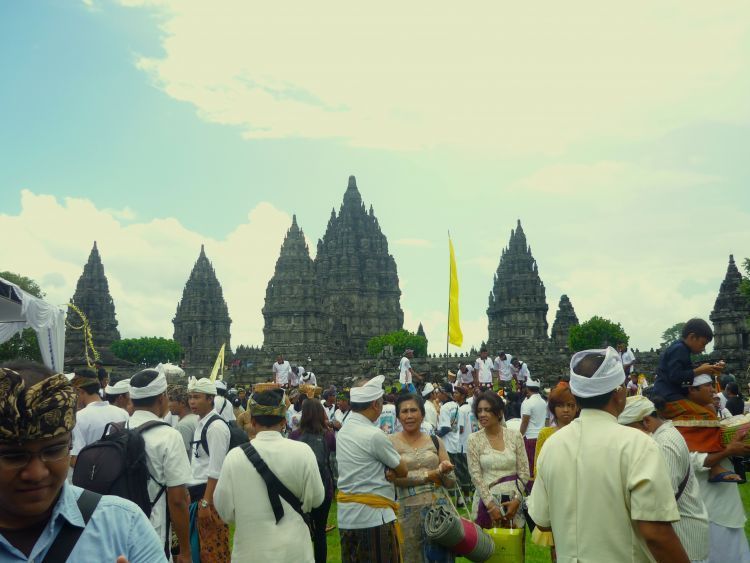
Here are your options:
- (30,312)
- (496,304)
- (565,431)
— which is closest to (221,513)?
(565,431)

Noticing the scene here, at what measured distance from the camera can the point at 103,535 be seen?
7.77ft

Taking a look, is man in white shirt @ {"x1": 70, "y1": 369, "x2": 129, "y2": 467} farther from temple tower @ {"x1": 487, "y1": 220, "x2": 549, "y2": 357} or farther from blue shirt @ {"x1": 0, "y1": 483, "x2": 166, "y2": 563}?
temple tower @ {"x1": 487, "y1": 220, "x2": 549, "y2": 357}

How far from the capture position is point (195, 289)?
99.9 meters

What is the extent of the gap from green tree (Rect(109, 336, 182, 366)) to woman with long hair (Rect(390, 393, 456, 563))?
3517 inches

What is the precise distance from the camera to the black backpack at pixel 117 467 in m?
4.81

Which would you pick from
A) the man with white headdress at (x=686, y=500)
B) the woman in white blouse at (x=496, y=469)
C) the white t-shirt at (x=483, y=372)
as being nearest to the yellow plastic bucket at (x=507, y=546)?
the woman in white blouse at (x=496, y=469)

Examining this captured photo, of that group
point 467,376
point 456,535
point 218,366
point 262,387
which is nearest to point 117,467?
point 456,535

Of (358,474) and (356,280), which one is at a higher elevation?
(356,280)

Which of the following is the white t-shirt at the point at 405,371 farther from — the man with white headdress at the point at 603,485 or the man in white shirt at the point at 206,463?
the man with white headdress at the point at 603,485

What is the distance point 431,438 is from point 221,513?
2165 mm

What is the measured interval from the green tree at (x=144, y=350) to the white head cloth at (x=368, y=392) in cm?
8949

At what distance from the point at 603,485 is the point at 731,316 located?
5278 centimetres

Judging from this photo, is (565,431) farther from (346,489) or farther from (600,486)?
(346,489)

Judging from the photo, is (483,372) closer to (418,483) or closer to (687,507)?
(418,483)
